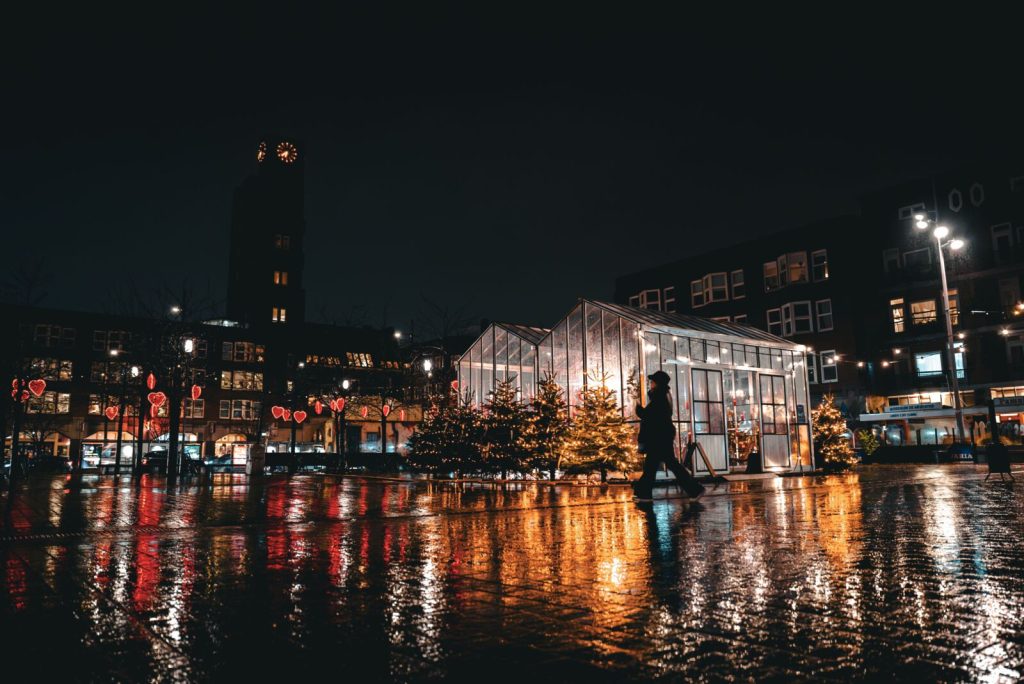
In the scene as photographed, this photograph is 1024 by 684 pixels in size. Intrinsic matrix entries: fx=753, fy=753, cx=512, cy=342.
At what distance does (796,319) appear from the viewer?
52875 mm

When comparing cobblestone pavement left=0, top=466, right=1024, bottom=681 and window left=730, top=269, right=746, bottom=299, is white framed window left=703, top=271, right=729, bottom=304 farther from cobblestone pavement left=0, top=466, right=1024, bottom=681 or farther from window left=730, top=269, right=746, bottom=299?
cobblestone pavement left=0, top=466, right=1024, bottom=681

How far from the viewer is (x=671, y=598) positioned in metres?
4.77

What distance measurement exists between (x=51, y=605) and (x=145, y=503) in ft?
36.2

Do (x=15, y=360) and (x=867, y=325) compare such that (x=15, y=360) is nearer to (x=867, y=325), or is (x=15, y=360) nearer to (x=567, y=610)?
(x=567, y=610)

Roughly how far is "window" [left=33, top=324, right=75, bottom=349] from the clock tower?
61.4 ft

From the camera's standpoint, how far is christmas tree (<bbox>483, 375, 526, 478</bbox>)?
27.1 meters

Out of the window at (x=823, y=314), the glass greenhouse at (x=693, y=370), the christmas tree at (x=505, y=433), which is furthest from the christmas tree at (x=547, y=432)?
the window at (x=823, y=314)

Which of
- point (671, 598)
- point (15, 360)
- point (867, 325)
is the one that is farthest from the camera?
point (867, 325)

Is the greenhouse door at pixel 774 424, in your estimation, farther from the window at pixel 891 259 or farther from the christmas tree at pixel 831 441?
the window at pixel 891 259

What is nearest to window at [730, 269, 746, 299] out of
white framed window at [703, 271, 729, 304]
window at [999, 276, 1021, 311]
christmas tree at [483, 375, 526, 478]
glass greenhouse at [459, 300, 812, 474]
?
white framed window at [703, 271, 729, 304]

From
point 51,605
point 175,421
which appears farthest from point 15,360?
point 51,605

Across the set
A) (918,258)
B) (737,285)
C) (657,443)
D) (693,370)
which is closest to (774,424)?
(693,370)

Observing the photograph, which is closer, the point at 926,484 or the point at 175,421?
the point at 926,484

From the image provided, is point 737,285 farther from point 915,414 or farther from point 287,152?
point 287,152
